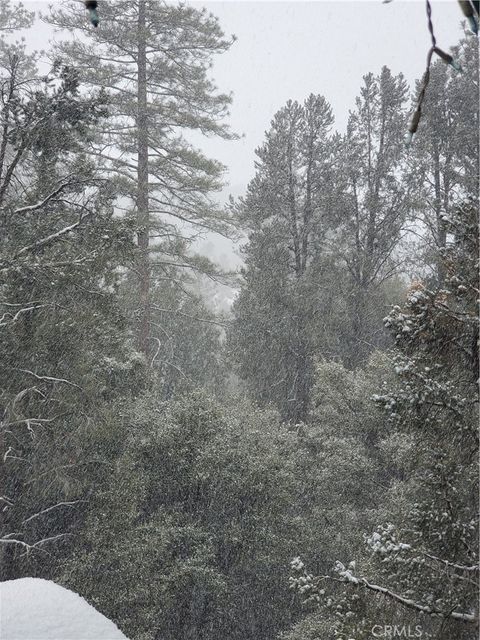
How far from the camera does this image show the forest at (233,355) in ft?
21.2

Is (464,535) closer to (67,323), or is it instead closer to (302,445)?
(67,323)

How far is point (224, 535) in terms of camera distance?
13.7 metres

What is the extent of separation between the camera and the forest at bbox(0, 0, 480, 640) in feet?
21.2

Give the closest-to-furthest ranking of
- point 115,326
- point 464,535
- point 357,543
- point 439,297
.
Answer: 1. point 464,535
2. point 439,297
3. point 115,326
4. point 357,543

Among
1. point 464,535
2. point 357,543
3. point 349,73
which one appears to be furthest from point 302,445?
point 349,73

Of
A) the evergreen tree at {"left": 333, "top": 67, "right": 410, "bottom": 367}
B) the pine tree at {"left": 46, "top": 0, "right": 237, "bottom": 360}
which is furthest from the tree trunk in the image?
the evergreen tree at {"left": 333, "top": 67, "right": 410, "bottom": 367}

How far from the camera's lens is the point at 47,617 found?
326 centimetres

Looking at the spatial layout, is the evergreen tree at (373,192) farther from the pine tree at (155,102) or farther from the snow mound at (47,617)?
the snow mound at (47,617)

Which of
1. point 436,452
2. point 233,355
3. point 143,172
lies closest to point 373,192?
point 233,355

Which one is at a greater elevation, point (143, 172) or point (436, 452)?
point (143, 172)

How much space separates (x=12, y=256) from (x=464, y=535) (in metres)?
6.89

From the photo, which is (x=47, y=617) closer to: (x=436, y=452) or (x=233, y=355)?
(x=436, y=452)

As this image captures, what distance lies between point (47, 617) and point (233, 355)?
1875 cm

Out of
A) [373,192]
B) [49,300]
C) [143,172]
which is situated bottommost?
[49,300]
